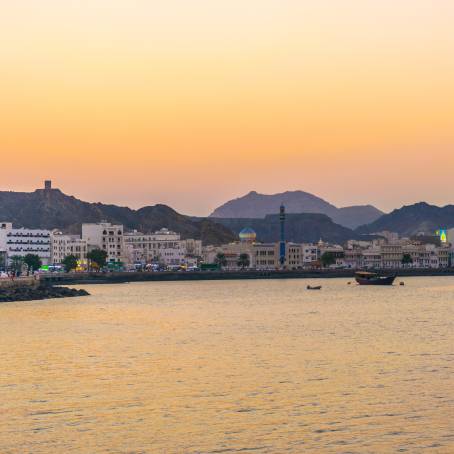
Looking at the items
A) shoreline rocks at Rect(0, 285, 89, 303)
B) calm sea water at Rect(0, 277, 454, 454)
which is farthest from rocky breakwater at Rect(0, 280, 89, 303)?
calm sea water at Rect(0, 277, 454, 454)

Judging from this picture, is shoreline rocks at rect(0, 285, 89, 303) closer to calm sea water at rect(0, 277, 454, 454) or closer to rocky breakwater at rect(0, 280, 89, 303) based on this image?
rocky breakwater at rect(0, 280, 89, 303)

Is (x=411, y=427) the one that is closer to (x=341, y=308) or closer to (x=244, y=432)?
(x=244, y=432)

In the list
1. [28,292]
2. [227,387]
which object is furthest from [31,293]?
[227,387]

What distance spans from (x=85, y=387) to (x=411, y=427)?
60.2ft

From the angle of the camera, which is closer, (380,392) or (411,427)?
(411,427)

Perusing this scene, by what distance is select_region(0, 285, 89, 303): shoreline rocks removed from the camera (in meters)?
153

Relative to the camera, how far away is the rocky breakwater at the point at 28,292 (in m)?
154

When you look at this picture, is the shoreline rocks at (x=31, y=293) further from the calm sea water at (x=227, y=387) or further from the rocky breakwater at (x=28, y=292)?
the calm sea water at (x=227, y=387)

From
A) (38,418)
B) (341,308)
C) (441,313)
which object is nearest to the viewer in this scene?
(38,418)

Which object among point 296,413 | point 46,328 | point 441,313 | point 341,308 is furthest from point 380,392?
point 341,308

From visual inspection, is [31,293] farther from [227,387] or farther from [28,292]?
[227,387]

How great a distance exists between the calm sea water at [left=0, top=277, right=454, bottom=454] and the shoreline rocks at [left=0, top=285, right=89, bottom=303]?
54709 mm

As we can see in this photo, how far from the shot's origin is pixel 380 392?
49812 millimetres

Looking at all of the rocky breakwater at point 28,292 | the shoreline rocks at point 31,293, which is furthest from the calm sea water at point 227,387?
the rocky breakwater at point 28,292
